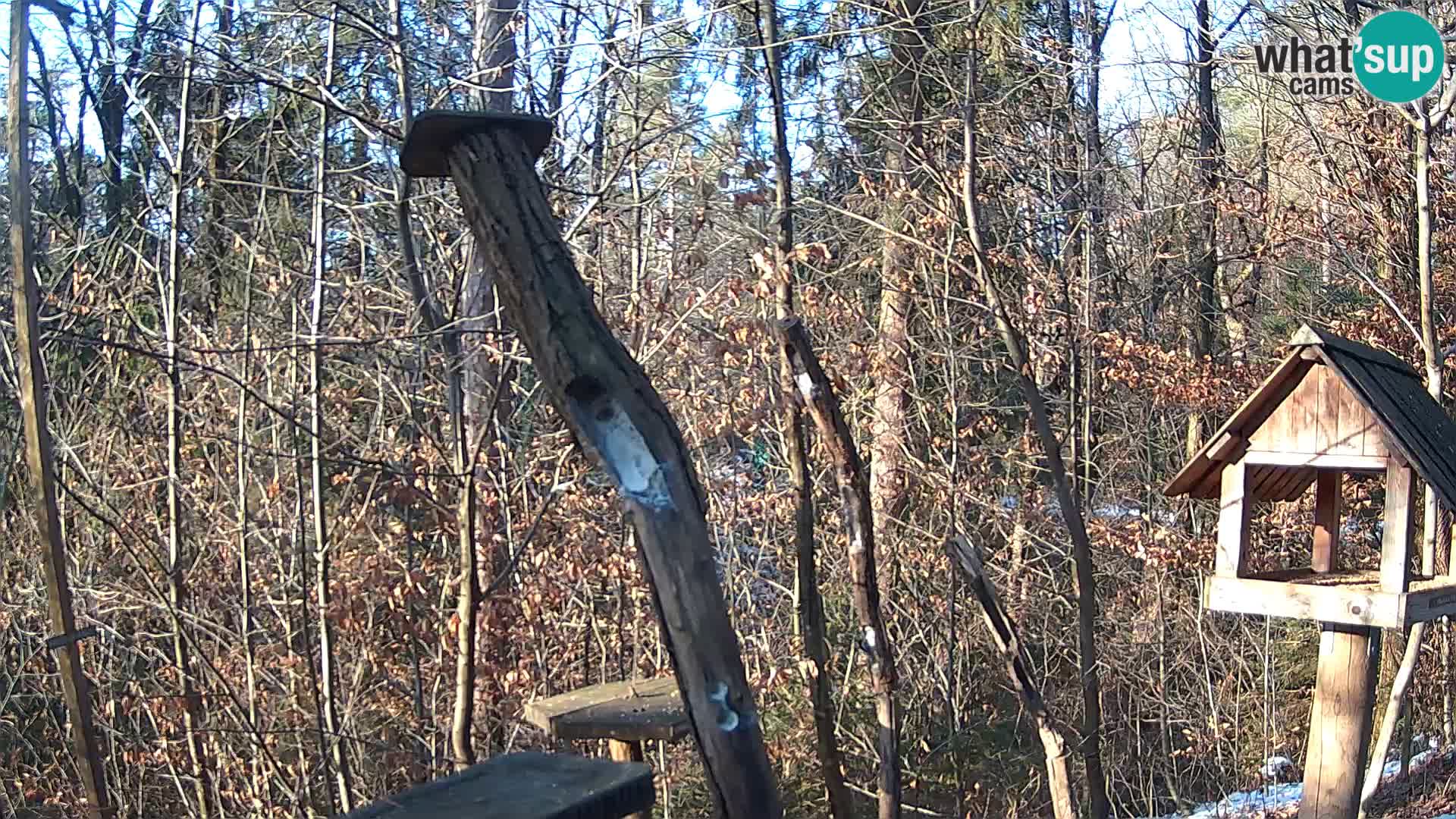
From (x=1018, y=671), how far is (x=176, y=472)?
11.6 feet

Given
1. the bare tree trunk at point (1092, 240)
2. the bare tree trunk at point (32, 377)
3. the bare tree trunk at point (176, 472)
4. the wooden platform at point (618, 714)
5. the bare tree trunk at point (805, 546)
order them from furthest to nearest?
the bare tree trunk at point (1092, 240) → the bare tree trunk at point (805, 546) → the bare tree trunk at point (176, 472) → the wooden platform at point (618, 714) → the bare tree trunk at point (32, 377)

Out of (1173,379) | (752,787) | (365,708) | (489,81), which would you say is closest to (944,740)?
(1173,379)

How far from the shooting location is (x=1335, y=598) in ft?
12.2

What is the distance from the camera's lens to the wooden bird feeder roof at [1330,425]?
12.1 feet

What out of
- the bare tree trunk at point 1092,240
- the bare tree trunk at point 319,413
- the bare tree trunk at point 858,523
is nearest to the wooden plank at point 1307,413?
the bare tree trunk at point 858,523

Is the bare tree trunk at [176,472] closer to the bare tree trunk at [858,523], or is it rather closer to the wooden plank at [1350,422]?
the bare tree trunk at [858,523]

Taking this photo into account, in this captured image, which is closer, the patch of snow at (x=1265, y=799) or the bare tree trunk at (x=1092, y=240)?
the patch of snow at (x=1265, y=799)

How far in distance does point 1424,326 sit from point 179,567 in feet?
18.3

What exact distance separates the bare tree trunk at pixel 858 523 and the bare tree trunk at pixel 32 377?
7.83 ft

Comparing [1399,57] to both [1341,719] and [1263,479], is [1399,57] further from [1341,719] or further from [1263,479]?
[1341,719]

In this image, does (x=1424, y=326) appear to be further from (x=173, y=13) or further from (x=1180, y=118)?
(x=173, y=13)

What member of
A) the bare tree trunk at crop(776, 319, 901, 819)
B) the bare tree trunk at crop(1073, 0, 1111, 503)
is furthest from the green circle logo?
the bare tree trunk at crop(776, 319, 901, 819)

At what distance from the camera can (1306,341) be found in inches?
148

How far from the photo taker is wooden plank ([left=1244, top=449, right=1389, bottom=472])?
3.74 meters
